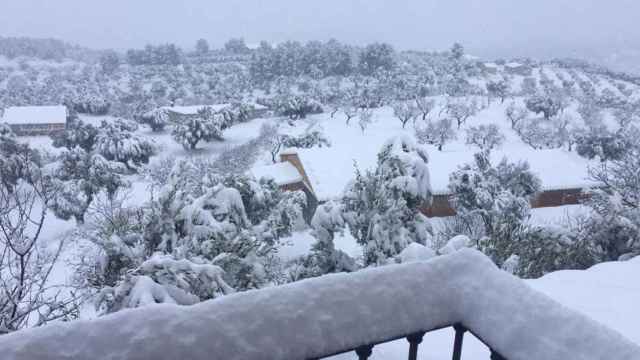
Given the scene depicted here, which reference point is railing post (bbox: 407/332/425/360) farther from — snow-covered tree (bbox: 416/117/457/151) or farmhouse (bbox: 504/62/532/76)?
farmhouse (bbox: 504/62/532/76)

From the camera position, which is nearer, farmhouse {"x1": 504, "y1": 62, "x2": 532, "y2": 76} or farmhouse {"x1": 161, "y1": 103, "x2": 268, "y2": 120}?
farmhouse {"x1": 161, "y1": 103, "x2": 268, "y2": 120}

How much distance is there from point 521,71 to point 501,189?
8538cm

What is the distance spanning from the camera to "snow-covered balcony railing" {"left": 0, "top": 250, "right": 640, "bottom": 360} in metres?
1.63

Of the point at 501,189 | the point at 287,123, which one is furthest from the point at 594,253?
the point at 287,123

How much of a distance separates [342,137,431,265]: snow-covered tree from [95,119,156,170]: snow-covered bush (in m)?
28.7

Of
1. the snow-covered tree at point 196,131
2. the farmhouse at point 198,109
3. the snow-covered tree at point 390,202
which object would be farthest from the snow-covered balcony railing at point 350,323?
the farmhouse at point 198,109

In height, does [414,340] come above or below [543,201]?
above

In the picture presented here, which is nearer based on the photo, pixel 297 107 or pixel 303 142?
pixel 303 142

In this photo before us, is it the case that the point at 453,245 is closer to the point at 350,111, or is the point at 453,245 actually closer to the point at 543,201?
the point at 543,201

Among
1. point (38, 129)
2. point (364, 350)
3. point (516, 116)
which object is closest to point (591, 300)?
point (364, 350)

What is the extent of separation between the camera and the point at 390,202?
1332 centimetres

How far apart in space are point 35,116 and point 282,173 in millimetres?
36840

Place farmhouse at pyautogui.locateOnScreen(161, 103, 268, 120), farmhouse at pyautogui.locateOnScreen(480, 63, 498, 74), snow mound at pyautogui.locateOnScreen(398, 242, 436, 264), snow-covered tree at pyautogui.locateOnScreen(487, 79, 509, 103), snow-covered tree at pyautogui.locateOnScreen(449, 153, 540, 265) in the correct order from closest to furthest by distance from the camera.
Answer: snow mound at pyautogui.locateOnScreen(398, 242, 436, 264) < snow-covered tree at pyautogui.locateOnScreen(449, 153, 540, 265) < farmhouse at pyautogui.locateOnScreen(161, 103, 268, 120) < snow-covered tree at pyautogui.locateOnScreen(487, 79, 509, 103) < farmhouse at pyautogui.locateOnScreen(480, 63, 498, 74)

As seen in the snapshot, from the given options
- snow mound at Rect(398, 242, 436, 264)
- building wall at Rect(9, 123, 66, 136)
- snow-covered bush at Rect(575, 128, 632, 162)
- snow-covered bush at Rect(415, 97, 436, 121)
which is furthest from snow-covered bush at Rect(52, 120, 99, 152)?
snow-covered bush at Rect(575, 128, 632, 162)
